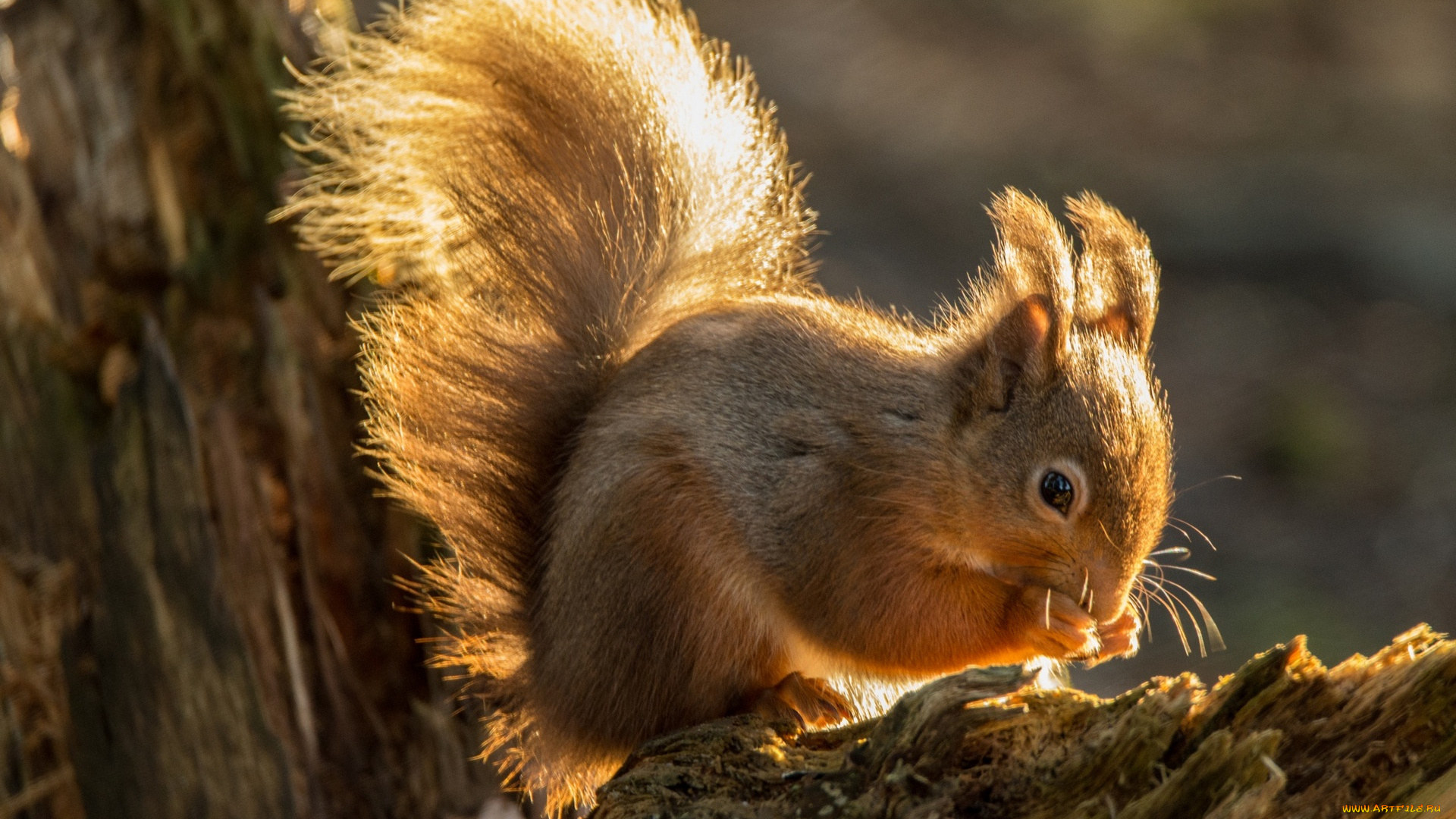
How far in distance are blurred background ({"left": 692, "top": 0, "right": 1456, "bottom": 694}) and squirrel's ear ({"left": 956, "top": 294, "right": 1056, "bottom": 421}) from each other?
1873mm

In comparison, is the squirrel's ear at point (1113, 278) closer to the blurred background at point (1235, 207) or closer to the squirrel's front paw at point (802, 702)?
the squirrel's front paw at point (802, 702)

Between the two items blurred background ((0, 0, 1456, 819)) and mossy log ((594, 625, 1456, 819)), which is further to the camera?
blurred background ((0, 0, 1456, 819))

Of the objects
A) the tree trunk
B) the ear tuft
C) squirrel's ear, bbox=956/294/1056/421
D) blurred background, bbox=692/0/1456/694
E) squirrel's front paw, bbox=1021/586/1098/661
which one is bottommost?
the tree trunk

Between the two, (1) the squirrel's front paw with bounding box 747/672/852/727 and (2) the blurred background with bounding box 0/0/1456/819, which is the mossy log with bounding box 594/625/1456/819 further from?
(2) the blurred background with bounding box 0/0/1456/819

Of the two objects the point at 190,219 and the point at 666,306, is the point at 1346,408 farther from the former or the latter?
the point at 190,219

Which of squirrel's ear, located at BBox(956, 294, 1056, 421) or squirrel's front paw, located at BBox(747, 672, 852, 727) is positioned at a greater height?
squirrel's ear, located at BBox(956, 294, 1056, 421)

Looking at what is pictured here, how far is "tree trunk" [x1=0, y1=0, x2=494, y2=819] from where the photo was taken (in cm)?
224

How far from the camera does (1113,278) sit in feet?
6.57

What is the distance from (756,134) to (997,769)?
1255 mm

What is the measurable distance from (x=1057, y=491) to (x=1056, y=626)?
0.66ft

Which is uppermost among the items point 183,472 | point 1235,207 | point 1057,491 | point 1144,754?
point 1235,207

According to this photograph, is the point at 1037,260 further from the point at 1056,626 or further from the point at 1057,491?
the point at 1056,626

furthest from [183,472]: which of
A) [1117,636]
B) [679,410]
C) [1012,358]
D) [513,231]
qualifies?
[1117,636]

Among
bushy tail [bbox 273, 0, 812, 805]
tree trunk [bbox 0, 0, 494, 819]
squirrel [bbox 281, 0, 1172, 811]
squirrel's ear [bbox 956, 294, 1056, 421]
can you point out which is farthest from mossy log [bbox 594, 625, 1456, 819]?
tree trunk [bbox 0, 0, 494, 819]
